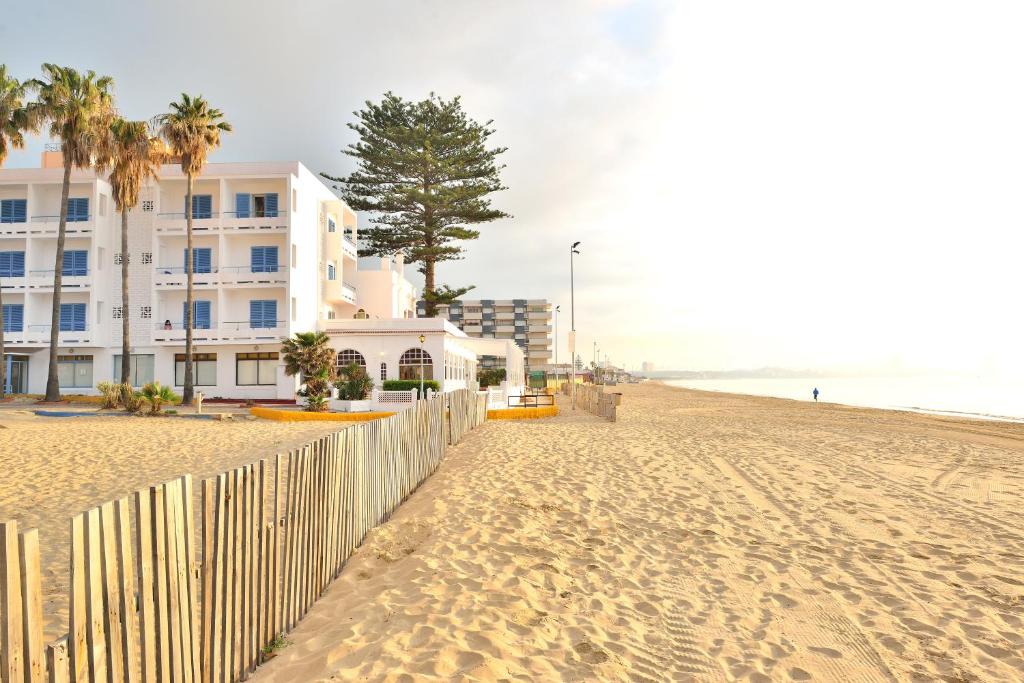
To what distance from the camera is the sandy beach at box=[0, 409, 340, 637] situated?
786cm

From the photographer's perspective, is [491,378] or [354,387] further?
[491,378]

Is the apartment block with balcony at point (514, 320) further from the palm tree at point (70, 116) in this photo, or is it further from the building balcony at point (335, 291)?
the palm tree at point (70, 116)

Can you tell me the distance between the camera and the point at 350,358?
3481 cm

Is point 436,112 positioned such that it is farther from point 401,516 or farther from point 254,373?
point 401,516

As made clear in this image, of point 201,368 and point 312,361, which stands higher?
point 312,361

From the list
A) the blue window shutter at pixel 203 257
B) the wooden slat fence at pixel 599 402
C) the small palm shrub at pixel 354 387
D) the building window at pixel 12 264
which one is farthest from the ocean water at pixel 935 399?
the building window at pixel 12 264

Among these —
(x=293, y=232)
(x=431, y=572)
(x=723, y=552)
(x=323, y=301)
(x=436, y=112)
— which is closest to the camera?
(x=431, y=572)

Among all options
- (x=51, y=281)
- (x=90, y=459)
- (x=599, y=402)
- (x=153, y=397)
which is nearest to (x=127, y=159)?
(x=51, y=281)

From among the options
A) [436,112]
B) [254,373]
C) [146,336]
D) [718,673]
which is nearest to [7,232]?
[146,336]

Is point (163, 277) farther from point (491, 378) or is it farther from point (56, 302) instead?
point (491, 378)

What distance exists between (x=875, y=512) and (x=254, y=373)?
3369cm

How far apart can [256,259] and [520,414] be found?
19.9m

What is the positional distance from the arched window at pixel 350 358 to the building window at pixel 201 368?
7.84 m

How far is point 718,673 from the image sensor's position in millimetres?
4371
